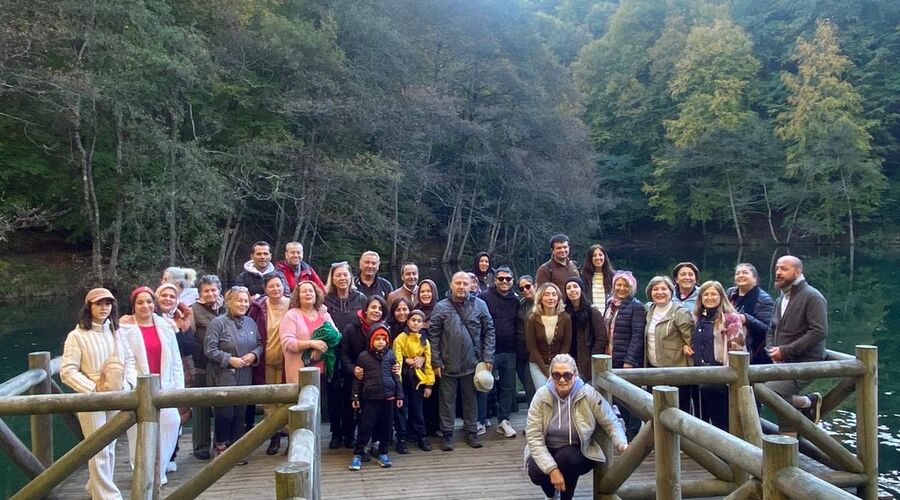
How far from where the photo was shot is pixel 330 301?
6.96m

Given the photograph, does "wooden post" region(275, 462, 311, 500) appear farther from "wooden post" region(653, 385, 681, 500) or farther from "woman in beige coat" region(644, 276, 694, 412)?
"woman in beige coat" region(644, 276, 694, 412)

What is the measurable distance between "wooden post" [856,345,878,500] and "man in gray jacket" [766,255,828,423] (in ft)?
1.44

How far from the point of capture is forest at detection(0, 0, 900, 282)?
78.8ft

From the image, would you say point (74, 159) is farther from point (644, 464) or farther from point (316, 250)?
point (644, 464)

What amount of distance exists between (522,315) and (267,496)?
297 centimetres

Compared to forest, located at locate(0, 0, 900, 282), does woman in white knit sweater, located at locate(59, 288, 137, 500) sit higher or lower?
lower

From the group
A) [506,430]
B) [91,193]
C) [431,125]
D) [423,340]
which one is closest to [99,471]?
[423,340]

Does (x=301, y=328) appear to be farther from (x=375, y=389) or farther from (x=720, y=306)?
(x=720, y=306)

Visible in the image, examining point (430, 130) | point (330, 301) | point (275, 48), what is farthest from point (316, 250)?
point (330, 301)

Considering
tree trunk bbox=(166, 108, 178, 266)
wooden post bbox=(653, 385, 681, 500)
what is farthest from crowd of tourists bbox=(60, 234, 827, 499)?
tree trunk bbox=(166, 108, 178, 266)

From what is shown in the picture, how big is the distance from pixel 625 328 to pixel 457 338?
5.08 feet

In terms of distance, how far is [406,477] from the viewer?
19.7ft

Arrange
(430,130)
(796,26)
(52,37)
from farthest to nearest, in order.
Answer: (796,26) → (430,130) → (52,37)

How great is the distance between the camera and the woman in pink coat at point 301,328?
247 inches
